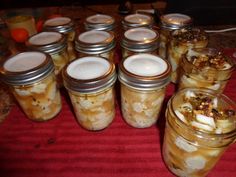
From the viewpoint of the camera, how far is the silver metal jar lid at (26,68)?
62cm

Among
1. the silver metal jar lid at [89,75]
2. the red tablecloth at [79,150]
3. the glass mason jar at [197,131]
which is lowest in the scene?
the red tablecloth at [79,150]

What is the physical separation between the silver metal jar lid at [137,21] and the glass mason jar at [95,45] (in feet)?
0.50

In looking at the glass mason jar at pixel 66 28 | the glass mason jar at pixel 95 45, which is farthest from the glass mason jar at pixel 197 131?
the glass mason jar at pixel 66 28

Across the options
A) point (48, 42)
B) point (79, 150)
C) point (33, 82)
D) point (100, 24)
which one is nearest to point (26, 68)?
point (33, 82)

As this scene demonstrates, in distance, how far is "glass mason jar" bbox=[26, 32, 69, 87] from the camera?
765mm

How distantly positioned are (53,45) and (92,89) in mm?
286

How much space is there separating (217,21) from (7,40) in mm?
1220

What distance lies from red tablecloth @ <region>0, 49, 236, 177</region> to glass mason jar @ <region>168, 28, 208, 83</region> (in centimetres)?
23

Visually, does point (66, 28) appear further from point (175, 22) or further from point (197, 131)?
point (197, 131)

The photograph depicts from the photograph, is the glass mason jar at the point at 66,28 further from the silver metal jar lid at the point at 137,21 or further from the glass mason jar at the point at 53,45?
the silver metal jar lid at the point at 137,21

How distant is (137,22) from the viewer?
95cm

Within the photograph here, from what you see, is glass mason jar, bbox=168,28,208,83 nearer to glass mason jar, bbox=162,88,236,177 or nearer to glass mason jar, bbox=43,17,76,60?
glass mason jar, bbox=162,88,236,177

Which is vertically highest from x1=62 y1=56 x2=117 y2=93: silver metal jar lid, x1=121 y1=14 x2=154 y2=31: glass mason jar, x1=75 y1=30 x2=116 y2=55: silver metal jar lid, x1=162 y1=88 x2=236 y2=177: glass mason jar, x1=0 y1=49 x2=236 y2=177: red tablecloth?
x1=121 y1=14 x2=154 y2=31: glass mason jar

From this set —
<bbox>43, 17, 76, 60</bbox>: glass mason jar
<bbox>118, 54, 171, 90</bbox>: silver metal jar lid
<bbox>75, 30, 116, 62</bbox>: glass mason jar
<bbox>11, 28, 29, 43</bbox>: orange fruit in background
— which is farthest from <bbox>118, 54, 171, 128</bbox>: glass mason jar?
<bbox>11, 28, 29, 43</bbox>: orange fruit in background
